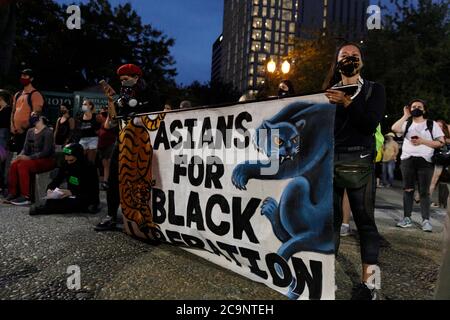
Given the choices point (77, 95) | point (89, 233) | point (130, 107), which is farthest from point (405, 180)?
point (77, 95)

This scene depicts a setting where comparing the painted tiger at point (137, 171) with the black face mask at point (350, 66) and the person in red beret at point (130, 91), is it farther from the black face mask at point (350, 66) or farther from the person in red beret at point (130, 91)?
the black face mask at point (350, 66)

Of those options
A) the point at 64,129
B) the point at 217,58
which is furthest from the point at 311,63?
the point at 217,58

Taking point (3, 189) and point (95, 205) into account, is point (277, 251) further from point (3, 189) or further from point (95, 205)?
point (3, 189)

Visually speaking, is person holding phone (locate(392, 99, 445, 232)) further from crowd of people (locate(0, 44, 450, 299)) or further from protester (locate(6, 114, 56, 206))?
protester (locate(6, 114, 56, 206))

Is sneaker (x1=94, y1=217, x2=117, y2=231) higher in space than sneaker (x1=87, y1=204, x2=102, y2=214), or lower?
higher

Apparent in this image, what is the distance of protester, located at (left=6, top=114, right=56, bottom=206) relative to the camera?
19.8 ft

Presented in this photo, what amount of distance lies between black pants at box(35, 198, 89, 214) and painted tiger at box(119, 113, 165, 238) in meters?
1.62

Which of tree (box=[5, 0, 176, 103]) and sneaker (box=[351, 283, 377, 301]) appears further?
tree (box=[5, 0, 176, 103])

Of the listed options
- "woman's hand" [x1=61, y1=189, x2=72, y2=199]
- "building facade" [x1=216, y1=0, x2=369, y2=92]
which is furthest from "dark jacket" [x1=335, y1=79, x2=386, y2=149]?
"building facade" [x1=216, y1=0, x2=369, y2=92]

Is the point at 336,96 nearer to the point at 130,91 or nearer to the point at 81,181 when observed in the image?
the point at 130,91

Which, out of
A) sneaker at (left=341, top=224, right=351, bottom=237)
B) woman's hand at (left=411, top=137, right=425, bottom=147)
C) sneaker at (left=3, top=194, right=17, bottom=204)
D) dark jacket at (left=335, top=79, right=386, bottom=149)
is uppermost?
dark jacket at (left=335, top=79, right=386, bottom=149)

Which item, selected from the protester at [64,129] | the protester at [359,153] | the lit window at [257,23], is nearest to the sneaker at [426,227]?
the protester at [359,153]
